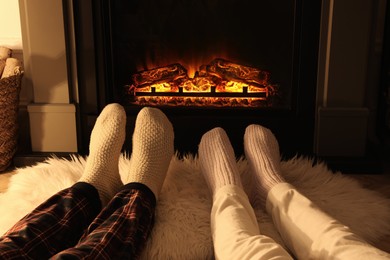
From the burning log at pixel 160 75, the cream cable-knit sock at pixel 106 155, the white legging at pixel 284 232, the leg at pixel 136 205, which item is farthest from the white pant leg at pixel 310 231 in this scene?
the burning log at pixel 160 75

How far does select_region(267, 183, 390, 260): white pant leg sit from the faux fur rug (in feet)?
0.33

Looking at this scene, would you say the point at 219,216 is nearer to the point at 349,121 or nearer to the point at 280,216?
the point at 280,216

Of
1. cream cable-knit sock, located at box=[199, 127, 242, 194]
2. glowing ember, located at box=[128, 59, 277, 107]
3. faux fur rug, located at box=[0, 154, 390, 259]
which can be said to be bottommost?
faux fur rug, located at box=[0, 154, 390, 259]

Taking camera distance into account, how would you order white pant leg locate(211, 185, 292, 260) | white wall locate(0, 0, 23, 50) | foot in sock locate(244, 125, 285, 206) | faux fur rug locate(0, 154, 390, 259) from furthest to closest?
white wall locate(0, 0, 23, 50), foot in sock locate(244, 125, 285, 206), faux fur rug locate(0, 154, 390, 259), white pant leg locate(211, 185, 292, 260)

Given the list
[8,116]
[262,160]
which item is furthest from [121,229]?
[8,116]

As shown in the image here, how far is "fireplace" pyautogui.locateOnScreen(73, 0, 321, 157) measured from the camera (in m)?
1.65

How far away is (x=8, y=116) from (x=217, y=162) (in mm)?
854

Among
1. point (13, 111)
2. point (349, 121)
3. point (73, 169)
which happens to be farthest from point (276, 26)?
point (13, 111)

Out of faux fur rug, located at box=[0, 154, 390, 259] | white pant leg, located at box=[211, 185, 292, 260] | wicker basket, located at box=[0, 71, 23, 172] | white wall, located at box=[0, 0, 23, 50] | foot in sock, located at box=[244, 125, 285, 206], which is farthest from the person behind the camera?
white wall, located at box=[0, 0, 23, 50]

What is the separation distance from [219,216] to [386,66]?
1170 mm

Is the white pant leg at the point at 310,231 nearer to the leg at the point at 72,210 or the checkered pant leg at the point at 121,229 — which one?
the checkered pant leg at the point at 121,229

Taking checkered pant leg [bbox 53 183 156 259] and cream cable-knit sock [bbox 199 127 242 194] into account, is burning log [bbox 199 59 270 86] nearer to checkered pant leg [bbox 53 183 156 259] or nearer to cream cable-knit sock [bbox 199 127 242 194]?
cream cable-knit sock [bbox 199 127 242 194]

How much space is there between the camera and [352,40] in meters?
1.55

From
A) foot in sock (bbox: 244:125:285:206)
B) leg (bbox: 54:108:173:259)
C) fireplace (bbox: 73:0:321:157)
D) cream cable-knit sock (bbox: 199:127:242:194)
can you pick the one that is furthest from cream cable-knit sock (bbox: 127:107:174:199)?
fireplace (bbox: 73:0:321:157)
